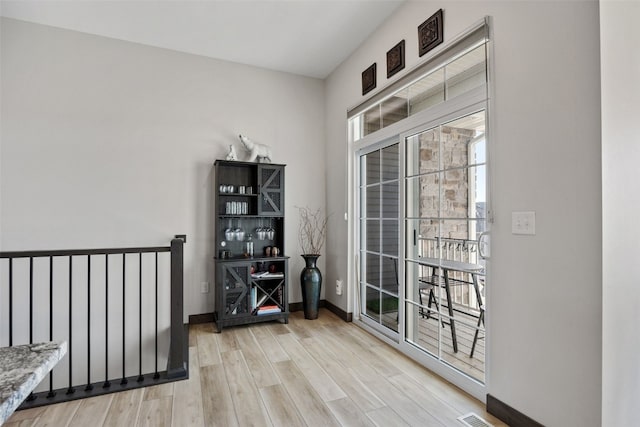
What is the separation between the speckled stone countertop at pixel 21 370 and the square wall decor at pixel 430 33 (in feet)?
8.86

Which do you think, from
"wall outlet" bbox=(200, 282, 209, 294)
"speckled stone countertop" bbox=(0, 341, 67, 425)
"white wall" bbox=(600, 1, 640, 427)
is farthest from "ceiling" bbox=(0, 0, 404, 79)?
"speckled stone countertop" bbox=(0, 341, 67, 425)

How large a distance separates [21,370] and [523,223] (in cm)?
210

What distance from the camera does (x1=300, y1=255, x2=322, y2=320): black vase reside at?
12.2 feet

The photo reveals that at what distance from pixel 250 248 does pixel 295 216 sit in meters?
0.73

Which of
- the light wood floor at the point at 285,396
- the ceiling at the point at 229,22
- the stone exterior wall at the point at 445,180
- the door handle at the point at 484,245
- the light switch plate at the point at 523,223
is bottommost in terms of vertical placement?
the light wood floor at the point at 285,396

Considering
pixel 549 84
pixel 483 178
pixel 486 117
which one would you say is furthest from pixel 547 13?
pixel 483 178

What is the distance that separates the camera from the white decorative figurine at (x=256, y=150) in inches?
144

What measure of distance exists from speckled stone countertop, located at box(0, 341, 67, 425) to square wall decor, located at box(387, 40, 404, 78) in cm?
288

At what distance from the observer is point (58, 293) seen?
10.5 ft

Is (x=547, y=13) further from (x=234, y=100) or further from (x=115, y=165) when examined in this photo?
(x=115, y=165)

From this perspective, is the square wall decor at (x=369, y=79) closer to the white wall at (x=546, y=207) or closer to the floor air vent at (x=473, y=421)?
the white wall at (x=546, y=207)

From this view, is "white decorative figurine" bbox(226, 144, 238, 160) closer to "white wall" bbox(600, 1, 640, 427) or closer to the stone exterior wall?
the stone exterior wall

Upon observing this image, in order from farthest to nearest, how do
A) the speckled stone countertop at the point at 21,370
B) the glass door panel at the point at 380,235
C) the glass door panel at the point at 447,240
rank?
1. the glass door panel at the point at 380,235
2. the glass door panel at the point at 447,240
3. the speckled stone countertop at the point at 21,370

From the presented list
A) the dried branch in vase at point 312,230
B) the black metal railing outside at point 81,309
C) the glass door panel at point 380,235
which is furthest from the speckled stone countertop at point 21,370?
the dried branch in vase at point 312,230
